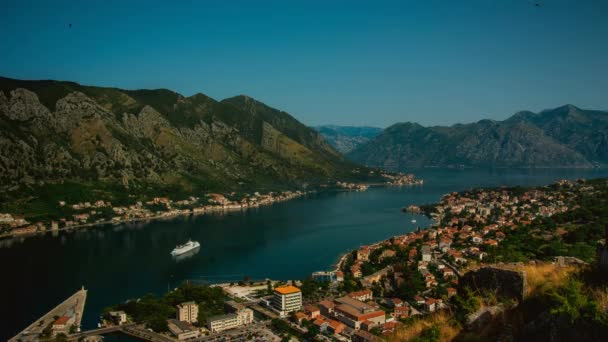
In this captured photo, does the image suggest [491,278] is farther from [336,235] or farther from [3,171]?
[3,171]

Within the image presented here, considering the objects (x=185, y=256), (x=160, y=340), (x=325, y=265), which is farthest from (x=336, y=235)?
(x=160, y=340)

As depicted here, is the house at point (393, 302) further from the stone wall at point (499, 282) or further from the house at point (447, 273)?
the stone wall at point (499, 282)

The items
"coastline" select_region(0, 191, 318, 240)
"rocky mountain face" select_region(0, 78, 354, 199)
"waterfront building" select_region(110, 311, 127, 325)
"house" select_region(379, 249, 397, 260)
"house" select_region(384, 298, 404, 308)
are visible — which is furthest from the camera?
"rocky mountain face" select_region(0, 78, 354, 199)

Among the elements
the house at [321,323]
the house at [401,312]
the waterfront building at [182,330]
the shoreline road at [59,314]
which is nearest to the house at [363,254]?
the house at [401,312]

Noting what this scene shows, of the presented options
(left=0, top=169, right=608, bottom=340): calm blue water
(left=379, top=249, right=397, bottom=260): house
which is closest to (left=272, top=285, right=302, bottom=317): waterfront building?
(left=0, top=169, right=608, bottom=340): calm blue water

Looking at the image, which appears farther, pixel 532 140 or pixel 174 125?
pixel 532 140

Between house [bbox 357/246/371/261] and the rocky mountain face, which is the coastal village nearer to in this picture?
the rocky mountain face
